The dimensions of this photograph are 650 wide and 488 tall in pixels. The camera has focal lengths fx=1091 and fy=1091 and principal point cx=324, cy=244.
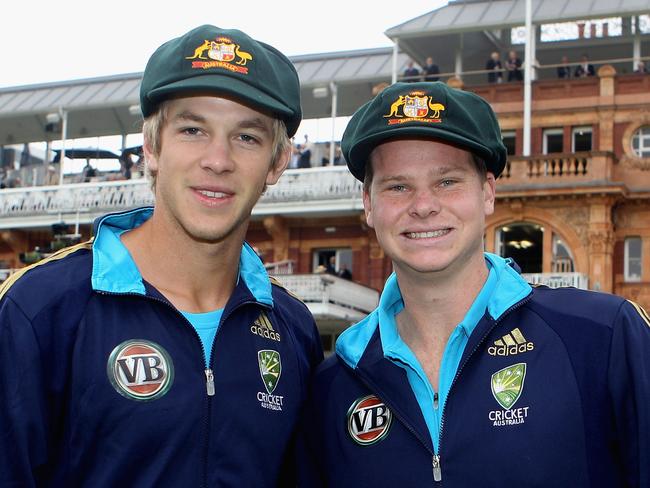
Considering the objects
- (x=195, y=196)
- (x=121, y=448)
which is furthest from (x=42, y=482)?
(x=195, y=196)

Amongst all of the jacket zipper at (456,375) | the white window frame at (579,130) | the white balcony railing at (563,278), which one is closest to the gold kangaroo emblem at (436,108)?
the jacket zipper at (456,375)

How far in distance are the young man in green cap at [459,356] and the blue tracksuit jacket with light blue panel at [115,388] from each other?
49 centimetres

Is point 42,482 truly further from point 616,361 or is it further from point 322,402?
point 616,361

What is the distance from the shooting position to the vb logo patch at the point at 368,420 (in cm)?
457

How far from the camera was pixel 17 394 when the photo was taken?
3.94 metres

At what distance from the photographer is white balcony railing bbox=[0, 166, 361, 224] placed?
34.1 m

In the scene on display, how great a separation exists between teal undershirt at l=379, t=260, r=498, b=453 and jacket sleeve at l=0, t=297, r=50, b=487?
4.97ft

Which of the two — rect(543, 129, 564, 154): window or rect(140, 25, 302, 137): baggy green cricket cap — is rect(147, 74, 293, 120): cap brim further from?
rect(543, 129, 564, 154): window

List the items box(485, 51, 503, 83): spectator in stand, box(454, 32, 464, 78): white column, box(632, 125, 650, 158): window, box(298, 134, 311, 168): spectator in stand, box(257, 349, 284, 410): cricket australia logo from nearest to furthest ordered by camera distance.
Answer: box(257, 349, 284, 410): cricket australia logo < box(632, 125, 650, 158): window < box(298, 134, 311, 168): spectator in stand < box(485, 51, 503, 83): spectator in stand < box(454, 32, 464, 78): white column

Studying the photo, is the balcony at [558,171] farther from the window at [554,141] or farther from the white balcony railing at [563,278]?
the white balcony railing at [563,278]

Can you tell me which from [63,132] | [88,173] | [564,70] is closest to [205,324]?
[564,70]

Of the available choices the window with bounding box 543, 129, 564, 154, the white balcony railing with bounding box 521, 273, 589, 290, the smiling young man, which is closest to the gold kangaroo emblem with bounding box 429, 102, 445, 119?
the smiling young man

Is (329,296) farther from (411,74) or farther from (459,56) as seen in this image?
(459,56)

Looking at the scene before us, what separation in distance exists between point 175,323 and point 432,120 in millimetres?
1346
